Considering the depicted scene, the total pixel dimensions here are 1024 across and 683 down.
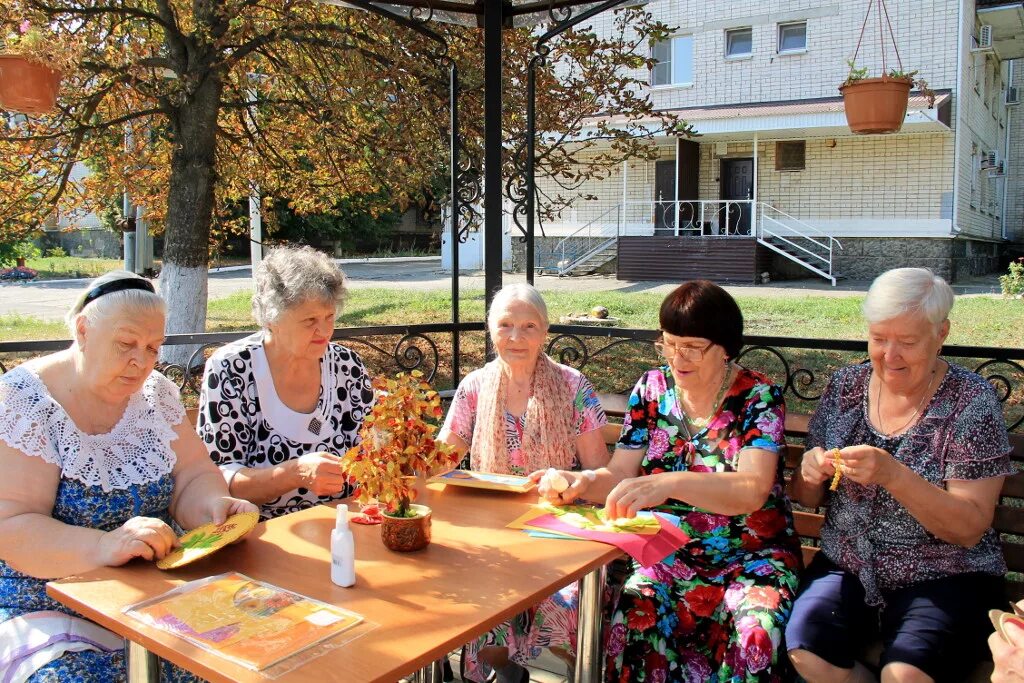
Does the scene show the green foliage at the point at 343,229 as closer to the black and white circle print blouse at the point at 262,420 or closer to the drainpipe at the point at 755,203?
the drainpipe at the point at 755,203

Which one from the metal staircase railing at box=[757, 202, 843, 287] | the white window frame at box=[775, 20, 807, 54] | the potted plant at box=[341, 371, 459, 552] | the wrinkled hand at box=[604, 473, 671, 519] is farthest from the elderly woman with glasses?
the white window frame at box=[775, 20, 807, 54]

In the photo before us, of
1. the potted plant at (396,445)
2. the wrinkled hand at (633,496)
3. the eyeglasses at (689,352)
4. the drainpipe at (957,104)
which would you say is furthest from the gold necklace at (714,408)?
the drainpipe at (957,104)

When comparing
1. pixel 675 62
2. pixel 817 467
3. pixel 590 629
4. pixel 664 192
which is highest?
pixel 675 62

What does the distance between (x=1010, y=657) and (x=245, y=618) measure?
1.52 metres

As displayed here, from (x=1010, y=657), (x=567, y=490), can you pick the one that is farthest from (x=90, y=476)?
(x=1010, y=657)

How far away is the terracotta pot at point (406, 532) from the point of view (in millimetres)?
2068

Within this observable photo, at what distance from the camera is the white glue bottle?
6.00 feet

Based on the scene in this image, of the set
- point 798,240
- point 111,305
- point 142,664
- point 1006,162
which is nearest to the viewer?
point 142,664

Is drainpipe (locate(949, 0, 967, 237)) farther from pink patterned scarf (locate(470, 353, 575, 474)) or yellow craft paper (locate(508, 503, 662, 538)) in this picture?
yellow craft paper (locate(508, 503, 662, 538))

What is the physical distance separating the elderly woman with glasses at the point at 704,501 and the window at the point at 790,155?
18.3 m

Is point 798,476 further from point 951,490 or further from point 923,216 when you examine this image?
point 923,216

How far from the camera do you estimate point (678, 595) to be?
2498mm

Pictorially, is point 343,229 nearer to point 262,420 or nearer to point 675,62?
point 675,62

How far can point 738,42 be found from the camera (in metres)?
20.4
